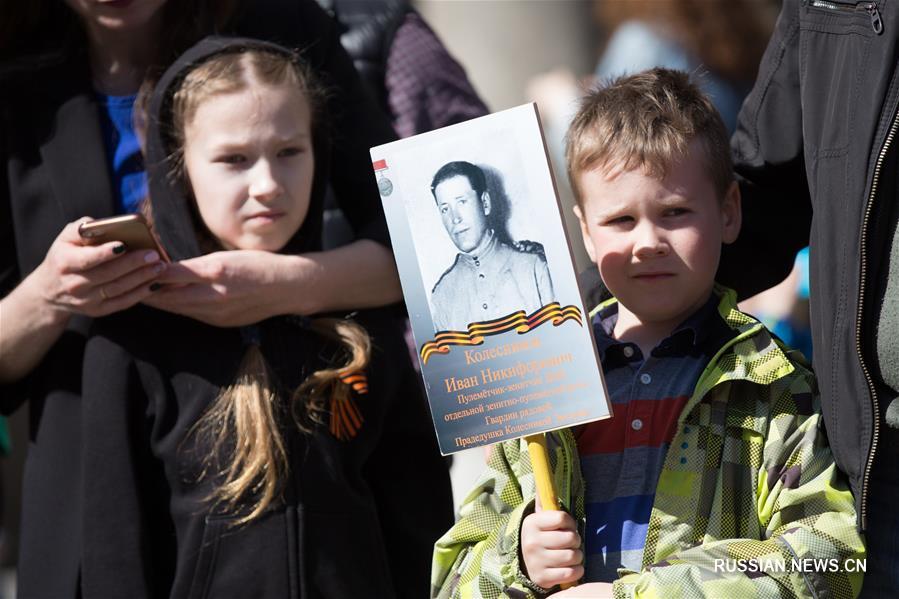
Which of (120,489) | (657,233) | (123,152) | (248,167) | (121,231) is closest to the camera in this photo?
(657,233)

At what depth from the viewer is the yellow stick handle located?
2234 millimetres

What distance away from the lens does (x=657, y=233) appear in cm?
234

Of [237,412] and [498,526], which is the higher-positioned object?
[237,412]

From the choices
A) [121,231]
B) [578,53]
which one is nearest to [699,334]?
[121,231]

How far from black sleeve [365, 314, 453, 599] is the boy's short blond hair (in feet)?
2.11

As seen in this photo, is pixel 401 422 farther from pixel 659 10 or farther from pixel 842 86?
pixel 659 10

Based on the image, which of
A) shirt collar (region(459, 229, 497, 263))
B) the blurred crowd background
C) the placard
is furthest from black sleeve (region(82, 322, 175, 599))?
the blurred crowd background

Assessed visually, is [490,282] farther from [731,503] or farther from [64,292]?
[64,292]

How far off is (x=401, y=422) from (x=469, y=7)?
379cm

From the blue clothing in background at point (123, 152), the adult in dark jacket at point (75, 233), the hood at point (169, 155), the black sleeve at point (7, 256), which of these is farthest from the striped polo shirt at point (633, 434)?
the black sleeve at point (7, 256)

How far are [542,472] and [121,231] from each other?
3.02ft

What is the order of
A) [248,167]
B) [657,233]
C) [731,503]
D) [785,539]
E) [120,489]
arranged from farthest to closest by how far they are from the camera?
[248,167]
[120,489]
[657,233]
[731,503]
[785,539]

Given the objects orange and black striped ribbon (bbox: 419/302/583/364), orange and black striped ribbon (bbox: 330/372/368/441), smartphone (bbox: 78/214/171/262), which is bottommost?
orange and black striped ribbon (bbox: 330/372/368/441)

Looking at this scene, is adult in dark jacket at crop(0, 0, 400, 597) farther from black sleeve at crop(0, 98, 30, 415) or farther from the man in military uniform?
the man in military uniform
